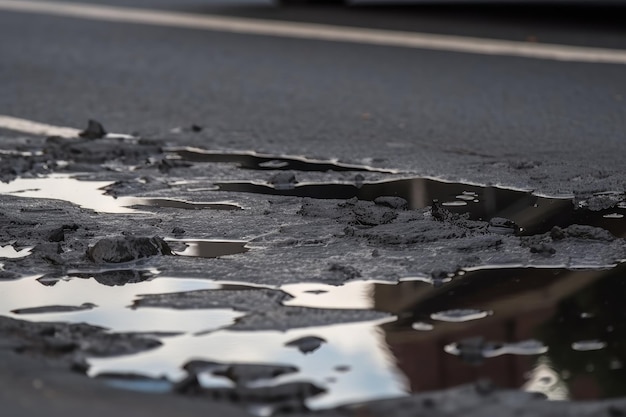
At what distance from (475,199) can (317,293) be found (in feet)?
3.54

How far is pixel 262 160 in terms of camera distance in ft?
14.5

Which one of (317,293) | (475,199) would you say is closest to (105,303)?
(317,293)

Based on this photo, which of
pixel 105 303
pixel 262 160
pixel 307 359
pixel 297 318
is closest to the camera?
pixel 307 359

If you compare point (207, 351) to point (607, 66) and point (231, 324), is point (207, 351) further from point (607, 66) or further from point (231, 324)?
point (607, 66)

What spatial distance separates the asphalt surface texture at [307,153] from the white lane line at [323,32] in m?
0.15

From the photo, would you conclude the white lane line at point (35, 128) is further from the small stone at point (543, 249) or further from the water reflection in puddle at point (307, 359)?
the water reflection in puddle at point (307, 359)

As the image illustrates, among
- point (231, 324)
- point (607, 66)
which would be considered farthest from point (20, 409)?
point (607, 66)

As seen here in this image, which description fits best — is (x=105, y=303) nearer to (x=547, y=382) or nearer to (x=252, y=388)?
(x=252, y=388)

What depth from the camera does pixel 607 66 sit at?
20.6 feet

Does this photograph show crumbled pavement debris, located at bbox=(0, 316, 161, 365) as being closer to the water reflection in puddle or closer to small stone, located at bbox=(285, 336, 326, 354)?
the water reflection in puddle

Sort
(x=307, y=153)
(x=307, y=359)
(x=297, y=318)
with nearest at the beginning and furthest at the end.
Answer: (x=307, y=359), (x=297, y=318), (x=307, y=153)

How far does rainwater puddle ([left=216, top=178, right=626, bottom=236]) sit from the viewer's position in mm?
3309

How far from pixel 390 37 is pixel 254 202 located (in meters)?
4.16

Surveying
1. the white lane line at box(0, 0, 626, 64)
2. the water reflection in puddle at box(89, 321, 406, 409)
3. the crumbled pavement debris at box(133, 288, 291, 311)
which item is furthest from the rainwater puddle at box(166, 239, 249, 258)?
the white lane line at box(0, 0, 626, 64)
